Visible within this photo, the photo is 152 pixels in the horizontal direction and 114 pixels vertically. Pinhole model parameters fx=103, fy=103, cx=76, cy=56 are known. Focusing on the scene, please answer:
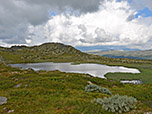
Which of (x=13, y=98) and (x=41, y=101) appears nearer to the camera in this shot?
(x=41, y=101)

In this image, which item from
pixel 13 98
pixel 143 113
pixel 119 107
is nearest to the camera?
pixel 143 113

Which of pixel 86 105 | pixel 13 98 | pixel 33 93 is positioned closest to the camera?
pixel 86 105

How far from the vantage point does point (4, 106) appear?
15.6 m

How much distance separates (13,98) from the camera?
1881 cm

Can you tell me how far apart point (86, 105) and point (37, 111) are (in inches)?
275

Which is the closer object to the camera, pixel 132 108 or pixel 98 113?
pixel 98 113

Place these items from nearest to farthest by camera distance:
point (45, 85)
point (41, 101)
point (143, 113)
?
point (143, 113) → point (41, 101) → point (45, 85)

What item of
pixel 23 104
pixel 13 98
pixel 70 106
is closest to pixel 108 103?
pixel 70 106

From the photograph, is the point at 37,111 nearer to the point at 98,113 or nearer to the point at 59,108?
the point at 59,108

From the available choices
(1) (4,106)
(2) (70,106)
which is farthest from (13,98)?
(2) (70,106)

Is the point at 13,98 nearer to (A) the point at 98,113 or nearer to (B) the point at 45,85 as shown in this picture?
(B) the point at 45,85

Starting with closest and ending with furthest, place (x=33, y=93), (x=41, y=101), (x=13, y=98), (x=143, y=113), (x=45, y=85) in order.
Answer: (x=143, y=113)
(x=41, y=101)
(x=13, y=98)
(x=33, y=93)
(x=45, y=85)

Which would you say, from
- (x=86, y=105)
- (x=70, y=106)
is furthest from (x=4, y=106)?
(x=86, y=105)

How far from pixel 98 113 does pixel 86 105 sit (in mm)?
2544
